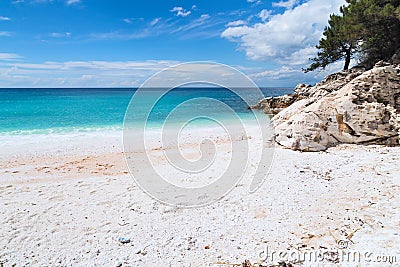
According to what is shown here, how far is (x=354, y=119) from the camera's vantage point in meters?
7.84

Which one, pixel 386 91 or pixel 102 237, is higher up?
pixel 386 91

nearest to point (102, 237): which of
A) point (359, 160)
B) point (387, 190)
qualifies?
point (387, 190)

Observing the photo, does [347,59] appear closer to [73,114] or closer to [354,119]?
[354,119]

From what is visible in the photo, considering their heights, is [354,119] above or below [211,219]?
above

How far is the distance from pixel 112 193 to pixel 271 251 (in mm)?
3317

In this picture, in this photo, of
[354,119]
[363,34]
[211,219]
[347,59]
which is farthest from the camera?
[347,59]

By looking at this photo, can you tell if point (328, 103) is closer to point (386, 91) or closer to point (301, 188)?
point (386, 91)

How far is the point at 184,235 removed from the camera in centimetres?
375

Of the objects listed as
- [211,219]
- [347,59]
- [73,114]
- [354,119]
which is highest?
[347,59]

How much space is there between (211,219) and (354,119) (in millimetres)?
6085

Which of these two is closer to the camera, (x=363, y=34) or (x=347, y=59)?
(x=363, y=34)

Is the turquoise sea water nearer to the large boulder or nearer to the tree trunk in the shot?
the large boulder

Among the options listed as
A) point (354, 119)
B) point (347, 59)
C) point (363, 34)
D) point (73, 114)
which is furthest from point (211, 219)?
point (73, 114)

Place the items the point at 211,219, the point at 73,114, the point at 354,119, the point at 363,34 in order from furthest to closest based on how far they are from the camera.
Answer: the point at 73,114
the point at 363,34
the point at 354,119
the point at 211,219
